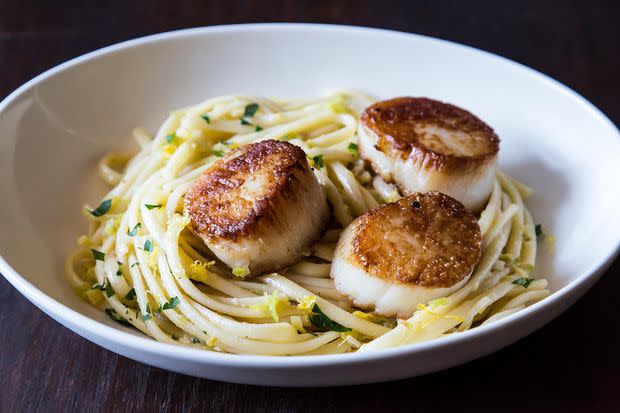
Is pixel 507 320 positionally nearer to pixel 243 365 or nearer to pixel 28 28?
pixel 243 365

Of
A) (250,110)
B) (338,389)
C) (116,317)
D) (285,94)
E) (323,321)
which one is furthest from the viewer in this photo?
(285,94)

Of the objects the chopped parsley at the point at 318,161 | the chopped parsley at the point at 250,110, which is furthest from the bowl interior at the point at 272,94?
the chopped parsley at the point at 318,161

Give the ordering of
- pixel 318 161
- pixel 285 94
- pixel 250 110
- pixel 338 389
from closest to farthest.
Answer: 1. pixel 338 389
2. pixel 318 161
3. pixel 250 110
4. pixel 285 94

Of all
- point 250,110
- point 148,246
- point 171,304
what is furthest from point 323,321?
point 250,110

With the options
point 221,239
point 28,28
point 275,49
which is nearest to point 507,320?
point 221,239

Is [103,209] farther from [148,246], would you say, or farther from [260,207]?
[260,207]

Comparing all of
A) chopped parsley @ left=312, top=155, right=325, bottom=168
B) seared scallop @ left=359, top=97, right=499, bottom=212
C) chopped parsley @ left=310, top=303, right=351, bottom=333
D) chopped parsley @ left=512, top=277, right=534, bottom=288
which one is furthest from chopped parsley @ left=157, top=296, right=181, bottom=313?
chopped parsley @ left=512, top=277, right=534, bottom=288

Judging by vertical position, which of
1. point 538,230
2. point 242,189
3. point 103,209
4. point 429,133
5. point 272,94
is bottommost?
point 103,209

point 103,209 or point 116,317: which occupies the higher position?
point 103,209
